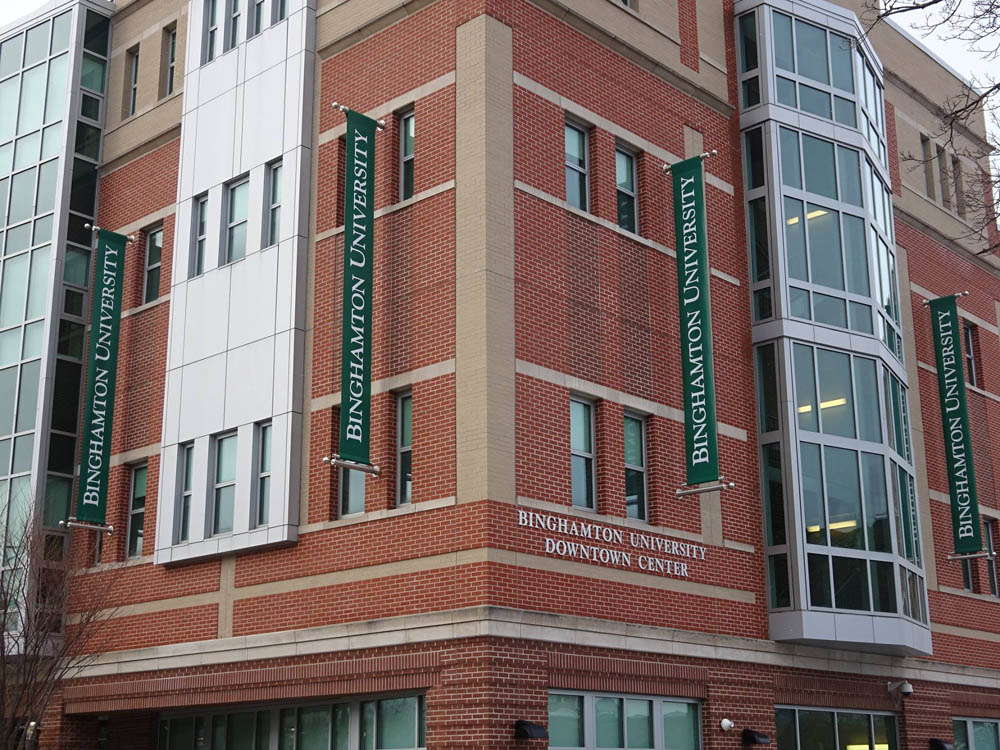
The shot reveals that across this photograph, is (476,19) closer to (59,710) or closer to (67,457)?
(67,457)

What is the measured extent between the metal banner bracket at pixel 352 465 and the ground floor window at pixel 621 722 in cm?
427

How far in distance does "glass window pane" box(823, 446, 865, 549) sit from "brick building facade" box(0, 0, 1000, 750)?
0.06 meters

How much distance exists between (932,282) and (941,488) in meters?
5.17

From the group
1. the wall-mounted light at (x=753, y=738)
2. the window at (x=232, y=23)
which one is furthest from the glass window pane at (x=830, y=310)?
the window at (x=232, y=23)

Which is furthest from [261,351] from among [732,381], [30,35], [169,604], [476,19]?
[30,35]

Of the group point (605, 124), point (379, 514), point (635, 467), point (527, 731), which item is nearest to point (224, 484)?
point (379, 514)

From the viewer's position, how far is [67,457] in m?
26.0

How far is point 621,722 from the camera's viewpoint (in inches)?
775

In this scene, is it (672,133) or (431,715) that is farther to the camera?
(672,133)

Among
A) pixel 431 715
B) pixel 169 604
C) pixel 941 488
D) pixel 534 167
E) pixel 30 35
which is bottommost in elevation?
pixel 431 715

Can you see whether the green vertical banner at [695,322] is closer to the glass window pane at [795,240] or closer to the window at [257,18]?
the glass window pane at [795,240]

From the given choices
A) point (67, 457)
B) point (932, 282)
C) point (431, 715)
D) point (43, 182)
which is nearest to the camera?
point (431, 715)

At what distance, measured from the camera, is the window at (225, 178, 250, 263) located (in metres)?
23.9

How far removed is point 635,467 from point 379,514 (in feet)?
14.6
